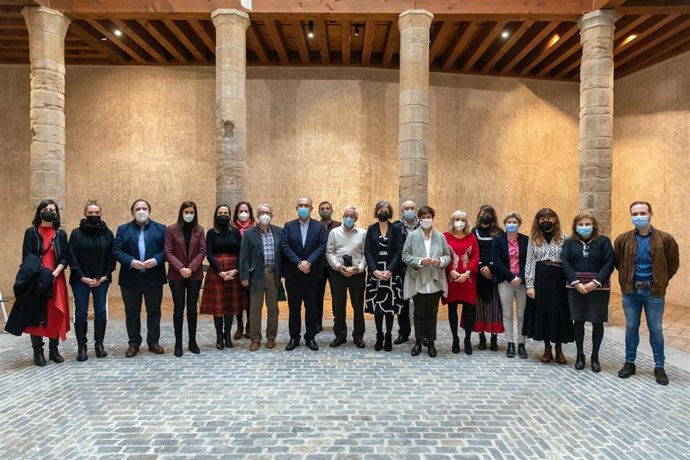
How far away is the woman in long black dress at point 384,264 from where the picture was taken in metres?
5.65

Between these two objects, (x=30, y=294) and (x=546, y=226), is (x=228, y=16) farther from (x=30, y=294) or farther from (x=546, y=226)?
(x=546, y=226)

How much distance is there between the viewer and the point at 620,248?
16.0ft

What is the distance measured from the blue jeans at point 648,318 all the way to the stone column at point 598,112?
3282 mm

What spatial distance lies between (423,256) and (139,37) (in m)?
7.47

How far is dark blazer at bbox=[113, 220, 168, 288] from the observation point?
5457mm

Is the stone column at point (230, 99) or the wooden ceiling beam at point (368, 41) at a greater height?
the wooden ceiling beam at point (368, 41)

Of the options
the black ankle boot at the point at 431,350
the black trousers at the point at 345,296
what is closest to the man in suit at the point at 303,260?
the black trousers at the point at 345,296

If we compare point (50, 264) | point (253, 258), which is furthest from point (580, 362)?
point (50, 264)

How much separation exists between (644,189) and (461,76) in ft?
16.1

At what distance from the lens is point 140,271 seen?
Result: 217 inches

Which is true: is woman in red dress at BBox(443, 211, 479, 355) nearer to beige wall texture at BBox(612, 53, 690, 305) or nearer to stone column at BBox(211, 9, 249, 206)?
stone column at BBox(211, 9, 249, 206)

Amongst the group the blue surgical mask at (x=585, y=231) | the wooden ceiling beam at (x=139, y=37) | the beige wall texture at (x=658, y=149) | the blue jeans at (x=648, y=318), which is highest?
the wooden ceiling beam at (x=139, y=37)

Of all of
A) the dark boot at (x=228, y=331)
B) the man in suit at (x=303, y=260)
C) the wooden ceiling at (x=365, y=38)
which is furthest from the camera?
the wooden ceiling at (x=365, y=38)

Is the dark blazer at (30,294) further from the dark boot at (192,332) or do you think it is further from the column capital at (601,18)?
the column capital at (601,18)
